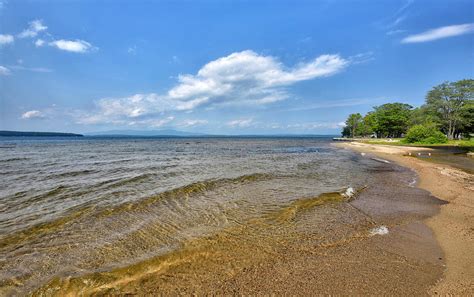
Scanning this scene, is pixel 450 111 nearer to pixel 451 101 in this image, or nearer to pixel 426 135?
pixel 451 101

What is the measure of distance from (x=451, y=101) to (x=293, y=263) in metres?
85.4

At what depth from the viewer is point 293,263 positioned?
5273 millimetres

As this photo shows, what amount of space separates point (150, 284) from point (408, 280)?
518 centimetres

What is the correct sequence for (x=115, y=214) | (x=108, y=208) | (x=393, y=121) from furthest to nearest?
(x=393, y=121) < (x=108, y=208) < (x=115, y=214)

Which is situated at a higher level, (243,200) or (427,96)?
(427,96)

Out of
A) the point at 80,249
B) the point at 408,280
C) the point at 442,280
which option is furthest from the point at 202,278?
the point at 442,280

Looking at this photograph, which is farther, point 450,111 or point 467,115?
point 450,111

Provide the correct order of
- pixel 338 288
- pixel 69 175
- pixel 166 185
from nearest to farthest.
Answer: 1. pixel 338 288
2. pixel 166 185
3. pixel 69 175

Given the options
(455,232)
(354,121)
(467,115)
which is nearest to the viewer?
(455,232)

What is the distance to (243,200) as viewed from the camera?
422 inches

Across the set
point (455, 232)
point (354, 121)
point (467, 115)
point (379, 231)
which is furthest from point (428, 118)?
point (379, 231)

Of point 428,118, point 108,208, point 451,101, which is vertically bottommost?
point 108,208

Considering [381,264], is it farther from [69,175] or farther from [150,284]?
[69,175]

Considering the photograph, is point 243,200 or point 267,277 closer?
point 267,277
